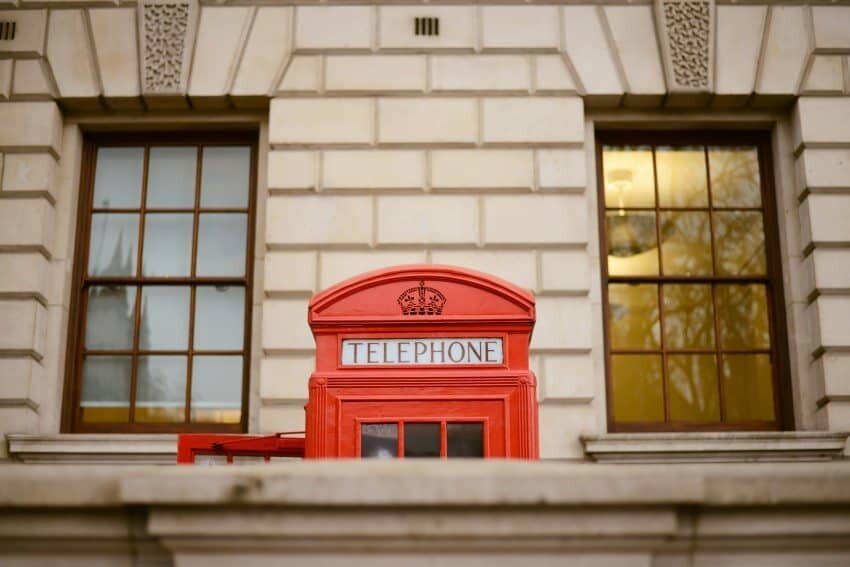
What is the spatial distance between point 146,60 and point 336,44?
1708mm

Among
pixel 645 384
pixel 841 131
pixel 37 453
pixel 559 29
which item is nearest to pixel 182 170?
pixel 37 453

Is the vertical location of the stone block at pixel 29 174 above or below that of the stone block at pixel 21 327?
above

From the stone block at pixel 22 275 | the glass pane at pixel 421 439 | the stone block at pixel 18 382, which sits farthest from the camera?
the stone block at pixel 22 275

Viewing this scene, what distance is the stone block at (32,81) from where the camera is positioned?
10.2m

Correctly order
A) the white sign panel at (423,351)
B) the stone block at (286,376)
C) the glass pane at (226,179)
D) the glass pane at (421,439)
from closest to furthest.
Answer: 1. the glass pane at (421,439)
2. the white sign panel at (423,351)
3. the stone block at (286,376)
4. the glass pane at (226,179)

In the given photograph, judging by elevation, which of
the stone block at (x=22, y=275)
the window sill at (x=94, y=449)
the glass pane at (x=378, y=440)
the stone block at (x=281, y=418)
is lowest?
the glass pane at (x=378, y=440)

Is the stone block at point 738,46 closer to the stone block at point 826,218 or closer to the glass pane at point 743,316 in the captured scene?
the stone block at point 826,218

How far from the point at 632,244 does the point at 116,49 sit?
16.4 ft

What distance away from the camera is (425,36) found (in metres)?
10.3

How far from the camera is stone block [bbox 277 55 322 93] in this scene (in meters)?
10.2

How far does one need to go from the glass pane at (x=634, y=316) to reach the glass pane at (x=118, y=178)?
443cm

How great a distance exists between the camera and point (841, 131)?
10.1m

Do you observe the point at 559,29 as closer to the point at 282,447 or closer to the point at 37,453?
the point at 282,447

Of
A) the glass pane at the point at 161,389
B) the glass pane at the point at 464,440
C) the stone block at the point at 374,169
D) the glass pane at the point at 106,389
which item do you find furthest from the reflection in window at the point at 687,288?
the glass pane at the point at 106,389
